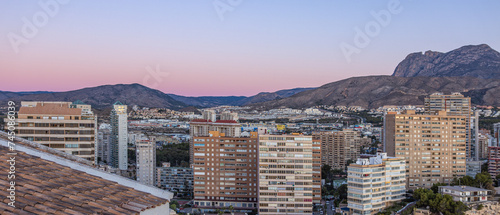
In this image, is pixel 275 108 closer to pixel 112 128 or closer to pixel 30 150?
pixel 112 128

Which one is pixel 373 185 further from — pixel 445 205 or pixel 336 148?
pixel 336 148

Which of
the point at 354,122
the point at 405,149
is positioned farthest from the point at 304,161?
the point at 354,122

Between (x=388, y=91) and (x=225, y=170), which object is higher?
(x=388, y=91)

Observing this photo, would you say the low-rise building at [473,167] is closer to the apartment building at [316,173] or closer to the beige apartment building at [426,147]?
the beige apartment building at [426,147]

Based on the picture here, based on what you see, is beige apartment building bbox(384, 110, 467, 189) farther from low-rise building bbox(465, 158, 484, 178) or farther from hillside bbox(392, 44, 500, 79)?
hillside bbox(392, 44, 500, 79)

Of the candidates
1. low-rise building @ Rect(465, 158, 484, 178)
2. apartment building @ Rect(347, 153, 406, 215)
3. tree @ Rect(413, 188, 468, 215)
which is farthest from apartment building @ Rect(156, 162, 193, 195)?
low-rise building @ Rect(465, 158, 484, 178)

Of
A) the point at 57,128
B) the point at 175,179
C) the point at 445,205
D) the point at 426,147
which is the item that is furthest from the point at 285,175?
the point at 175,179

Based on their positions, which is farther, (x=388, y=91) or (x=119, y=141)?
(x=388, y=91)
